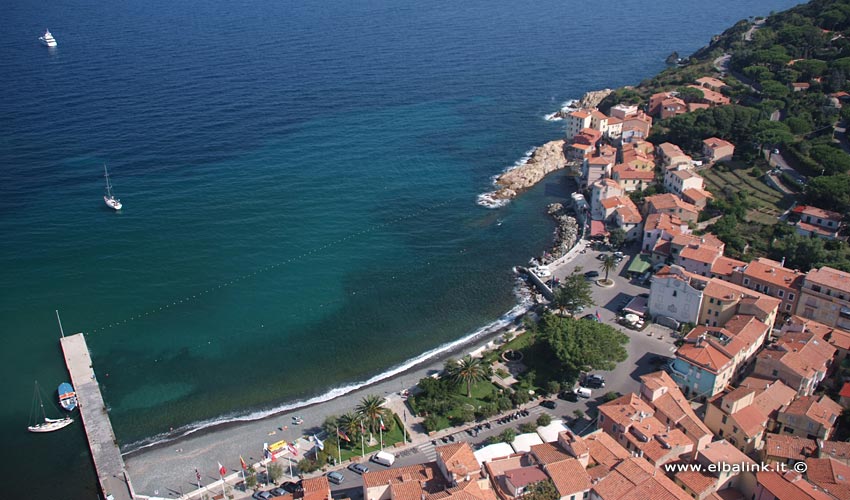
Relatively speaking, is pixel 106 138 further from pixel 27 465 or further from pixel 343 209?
pixel 27 465

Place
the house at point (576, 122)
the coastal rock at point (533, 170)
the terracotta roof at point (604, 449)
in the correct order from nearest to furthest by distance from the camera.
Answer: the terracotta roof at point (604, 449), the coastal rock at point (533, 170), the house at point (576, 122)

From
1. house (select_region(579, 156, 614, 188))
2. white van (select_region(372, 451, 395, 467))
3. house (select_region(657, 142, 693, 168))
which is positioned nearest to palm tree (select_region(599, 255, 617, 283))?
house (select_region(579, 156, 614, 188))

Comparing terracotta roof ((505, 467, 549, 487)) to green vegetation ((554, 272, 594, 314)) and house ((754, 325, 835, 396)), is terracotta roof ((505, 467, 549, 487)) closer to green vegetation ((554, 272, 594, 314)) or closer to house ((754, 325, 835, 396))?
house ((754, 325, 835, 396))

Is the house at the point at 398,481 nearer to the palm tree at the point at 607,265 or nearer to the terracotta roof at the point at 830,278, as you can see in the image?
the palm tree at the point at 607,265

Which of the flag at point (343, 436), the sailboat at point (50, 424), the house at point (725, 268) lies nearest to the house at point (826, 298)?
the house at point (725, 268)

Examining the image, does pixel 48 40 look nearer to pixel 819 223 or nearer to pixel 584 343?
pixel 584 343

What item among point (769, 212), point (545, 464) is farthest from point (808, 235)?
point (545, 464)

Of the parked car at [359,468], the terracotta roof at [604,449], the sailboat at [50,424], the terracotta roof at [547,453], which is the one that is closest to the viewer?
the terracotta roof at [547,453]
